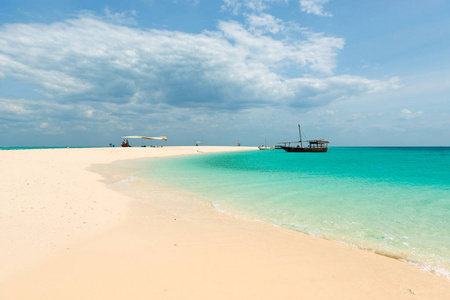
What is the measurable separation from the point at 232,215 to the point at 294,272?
4355 mm

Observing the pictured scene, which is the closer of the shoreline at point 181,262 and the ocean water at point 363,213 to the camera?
the shoreline at point 181,262

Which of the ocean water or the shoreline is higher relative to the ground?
the shoreline

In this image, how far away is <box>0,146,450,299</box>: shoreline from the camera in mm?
3867

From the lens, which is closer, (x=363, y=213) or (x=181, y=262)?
(x=181, y=262)

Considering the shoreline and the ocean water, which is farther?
the ocean water

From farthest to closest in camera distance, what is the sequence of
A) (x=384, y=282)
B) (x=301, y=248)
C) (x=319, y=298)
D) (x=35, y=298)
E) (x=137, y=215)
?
(x=137, y=215) < (x=301, y=248) < (x=384, y=282) < (x=319, y=298) < (x=35, y=298)

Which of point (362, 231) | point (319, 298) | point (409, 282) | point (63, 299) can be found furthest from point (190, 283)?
point (362, 231)

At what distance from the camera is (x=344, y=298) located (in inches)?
150

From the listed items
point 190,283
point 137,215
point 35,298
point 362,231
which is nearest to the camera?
point 35,298

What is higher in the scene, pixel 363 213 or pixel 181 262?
pixel 181 262

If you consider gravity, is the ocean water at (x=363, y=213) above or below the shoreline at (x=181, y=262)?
below

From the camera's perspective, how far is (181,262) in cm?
480

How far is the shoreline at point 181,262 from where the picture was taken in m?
3.87

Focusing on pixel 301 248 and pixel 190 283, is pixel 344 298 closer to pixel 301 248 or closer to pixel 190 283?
pixel 301 248
